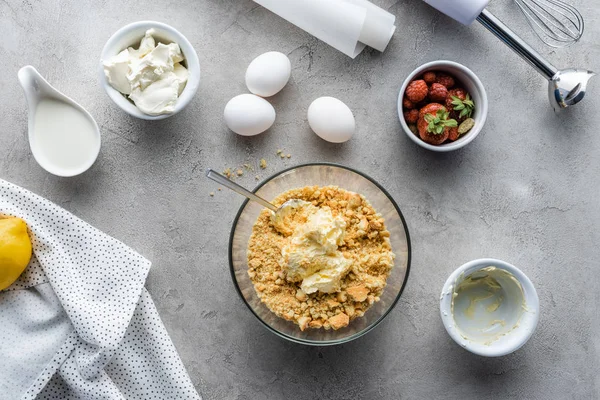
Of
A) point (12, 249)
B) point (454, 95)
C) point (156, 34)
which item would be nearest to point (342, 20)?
point (454, 95)

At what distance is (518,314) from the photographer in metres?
1.39

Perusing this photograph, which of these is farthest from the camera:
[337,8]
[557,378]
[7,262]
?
[557,378]

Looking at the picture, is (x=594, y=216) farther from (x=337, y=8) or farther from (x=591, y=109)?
(x=337, y=8)

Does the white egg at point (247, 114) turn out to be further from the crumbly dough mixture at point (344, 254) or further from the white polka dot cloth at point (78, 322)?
the white polka dot cloth at point (78, 322)

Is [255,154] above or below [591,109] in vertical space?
below

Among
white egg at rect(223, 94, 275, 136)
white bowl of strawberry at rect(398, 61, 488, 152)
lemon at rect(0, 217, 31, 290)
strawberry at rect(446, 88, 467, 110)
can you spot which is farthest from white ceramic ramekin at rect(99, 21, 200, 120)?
strawberry at rect(446, 88, 467, 110)

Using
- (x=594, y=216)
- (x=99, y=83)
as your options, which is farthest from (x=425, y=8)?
(x=99, y=83)

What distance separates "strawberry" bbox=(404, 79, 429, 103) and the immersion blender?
191mm

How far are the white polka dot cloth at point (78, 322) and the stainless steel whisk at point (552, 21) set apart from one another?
114cm

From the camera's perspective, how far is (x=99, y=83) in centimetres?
145

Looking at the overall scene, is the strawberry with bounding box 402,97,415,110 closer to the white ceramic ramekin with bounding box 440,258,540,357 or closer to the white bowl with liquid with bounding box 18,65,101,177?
the white ceramic ramekin with bounding box 440,258,540,357

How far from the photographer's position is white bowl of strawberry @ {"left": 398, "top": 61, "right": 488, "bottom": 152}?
4.43ft

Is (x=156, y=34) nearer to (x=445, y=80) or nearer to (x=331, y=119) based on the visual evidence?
(x=331, y=119)

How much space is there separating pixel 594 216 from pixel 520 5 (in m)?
0.57
